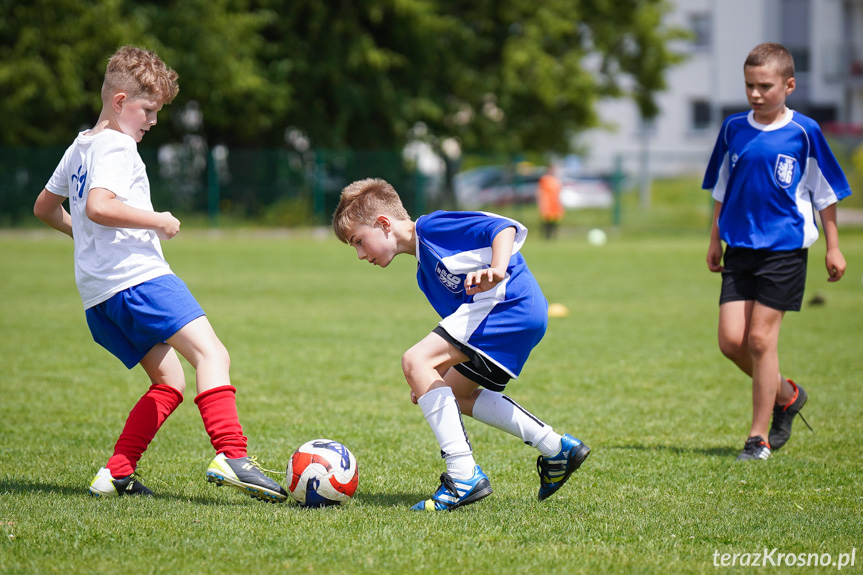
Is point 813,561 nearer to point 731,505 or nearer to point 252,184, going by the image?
point 731,505

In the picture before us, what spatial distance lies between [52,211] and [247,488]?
1.58m

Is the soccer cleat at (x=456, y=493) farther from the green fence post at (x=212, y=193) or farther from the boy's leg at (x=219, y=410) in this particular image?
the green fence post at (x=212, y=193)

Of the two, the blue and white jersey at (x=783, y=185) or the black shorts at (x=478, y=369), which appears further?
the blue and white jersey at (x=783, y=185)

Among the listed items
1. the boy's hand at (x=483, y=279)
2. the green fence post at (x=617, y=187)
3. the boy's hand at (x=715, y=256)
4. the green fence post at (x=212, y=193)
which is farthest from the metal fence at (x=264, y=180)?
the boy's hand at (x=483, y=279)

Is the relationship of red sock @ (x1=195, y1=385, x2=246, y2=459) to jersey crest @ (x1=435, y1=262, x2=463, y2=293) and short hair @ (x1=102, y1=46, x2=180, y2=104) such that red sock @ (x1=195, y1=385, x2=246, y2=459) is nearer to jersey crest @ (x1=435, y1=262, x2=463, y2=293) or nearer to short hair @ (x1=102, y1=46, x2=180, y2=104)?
jersey crest @ (x1=435, y1=262, x2=463, y2=293)

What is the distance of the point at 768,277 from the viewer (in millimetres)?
4914

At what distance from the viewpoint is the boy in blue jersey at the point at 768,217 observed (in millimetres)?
4898

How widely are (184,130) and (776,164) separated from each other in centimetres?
2520

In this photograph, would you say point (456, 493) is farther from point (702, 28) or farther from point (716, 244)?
point (702, 28)

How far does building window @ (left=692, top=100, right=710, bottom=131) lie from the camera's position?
153 feet

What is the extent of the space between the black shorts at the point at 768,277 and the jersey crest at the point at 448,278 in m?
1.81

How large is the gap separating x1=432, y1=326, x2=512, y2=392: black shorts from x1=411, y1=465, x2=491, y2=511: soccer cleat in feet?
1.35

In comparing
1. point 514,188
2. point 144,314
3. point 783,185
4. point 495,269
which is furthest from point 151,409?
point 514,188

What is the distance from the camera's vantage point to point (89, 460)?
478 centimetres
